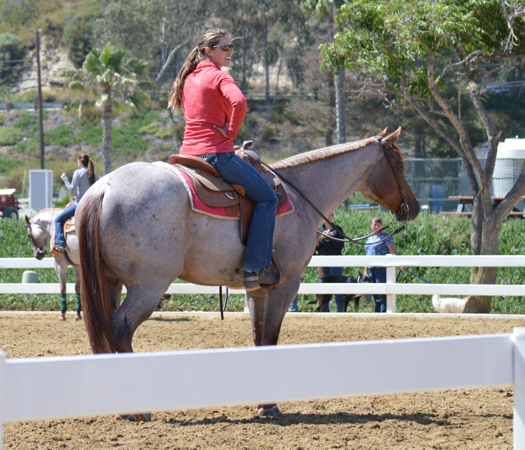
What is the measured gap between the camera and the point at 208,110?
4.48 meters

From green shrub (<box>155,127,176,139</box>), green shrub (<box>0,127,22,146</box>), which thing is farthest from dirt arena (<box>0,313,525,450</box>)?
green shrub (<box>0,127,22,146</box>)

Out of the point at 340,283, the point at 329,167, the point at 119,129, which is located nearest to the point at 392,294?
the point at 340,283

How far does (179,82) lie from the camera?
4699 mm

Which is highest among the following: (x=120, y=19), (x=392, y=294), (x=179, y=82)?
(x=120, y=19)

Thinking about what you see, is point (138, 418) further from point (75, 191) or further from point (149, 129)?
point (149, 129)

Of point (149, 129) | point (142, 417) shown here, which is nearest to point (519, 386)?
point (142, 417)

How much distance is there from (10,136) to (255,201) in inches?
2118

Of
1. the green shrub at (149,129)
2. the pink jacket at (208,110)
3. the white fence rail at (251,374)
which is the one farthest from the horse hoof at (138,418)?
the green shrub at (149,129)

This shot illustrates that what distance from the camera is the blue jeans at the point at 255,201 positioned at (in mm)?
4457

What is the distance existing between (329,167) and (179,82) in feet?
5.38

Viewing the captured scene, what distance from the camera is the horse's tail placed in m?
4.07

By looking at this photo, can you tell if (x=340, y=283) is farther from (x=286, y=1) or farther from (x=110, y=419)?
(x=286, y=1)

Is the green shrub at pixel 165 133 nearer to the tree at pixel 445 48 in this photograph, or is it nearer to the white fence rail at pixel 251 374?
the tree at pixel 445 48

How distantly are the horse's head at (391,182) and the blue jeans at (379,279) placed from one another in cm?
568
